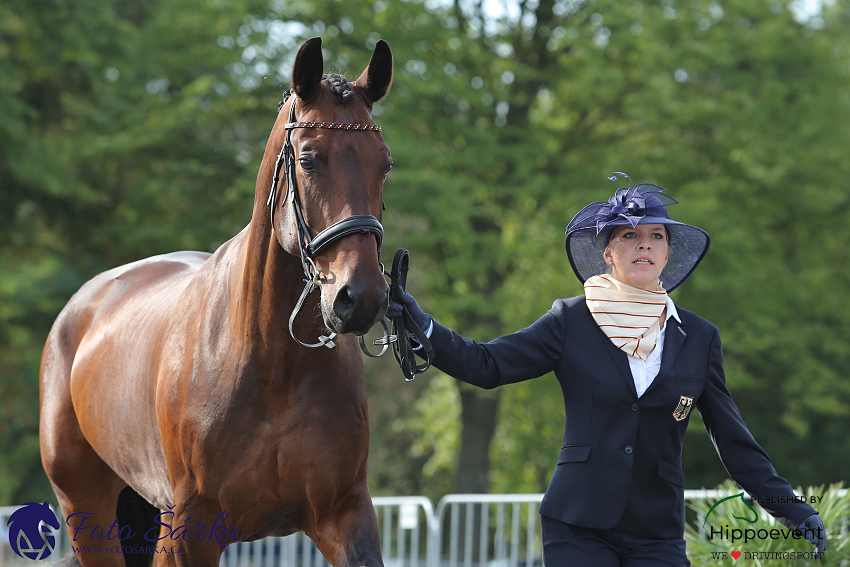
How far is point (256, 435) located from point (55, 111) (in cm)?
1416

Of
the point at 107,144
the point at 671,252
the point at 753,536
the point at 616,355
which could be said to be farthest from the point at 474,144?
the point at 616,355

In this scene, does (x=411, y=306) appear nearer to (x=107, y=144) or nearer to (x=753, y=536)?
(x=753, y=536)

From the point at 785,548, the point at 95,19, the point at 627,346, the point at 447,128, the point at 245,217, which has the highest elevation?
the point at 95,19

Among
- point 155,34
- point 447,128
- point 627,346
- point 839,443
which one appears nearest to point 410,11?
point 447,128

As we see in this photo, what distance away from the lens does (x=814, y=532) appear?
124 inches

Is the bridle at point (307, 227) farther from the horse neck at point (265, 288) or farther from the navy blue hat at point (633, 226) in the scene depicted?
the navy blue hat at point (633, 226)

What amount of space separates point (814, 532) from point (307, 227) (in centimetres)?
215

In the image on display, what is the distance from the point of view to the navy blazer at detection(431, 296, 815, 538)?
314 cm

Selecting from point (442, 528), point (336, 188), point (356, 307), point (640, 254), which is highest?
point (336, 188)

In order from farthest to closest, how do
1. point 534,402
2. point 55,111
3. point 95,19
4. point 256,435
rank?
point 534,402
point 55,111
point 95,19
point 256,435

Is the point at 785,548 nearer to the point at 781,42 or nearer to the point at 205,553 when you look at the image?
the point at 205,553

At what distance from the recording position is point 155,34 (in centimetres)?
1433

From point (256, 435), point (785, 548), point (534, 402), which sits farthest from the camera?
point (534, 402)

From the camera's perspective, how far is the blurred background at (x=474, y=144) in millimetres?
13531
